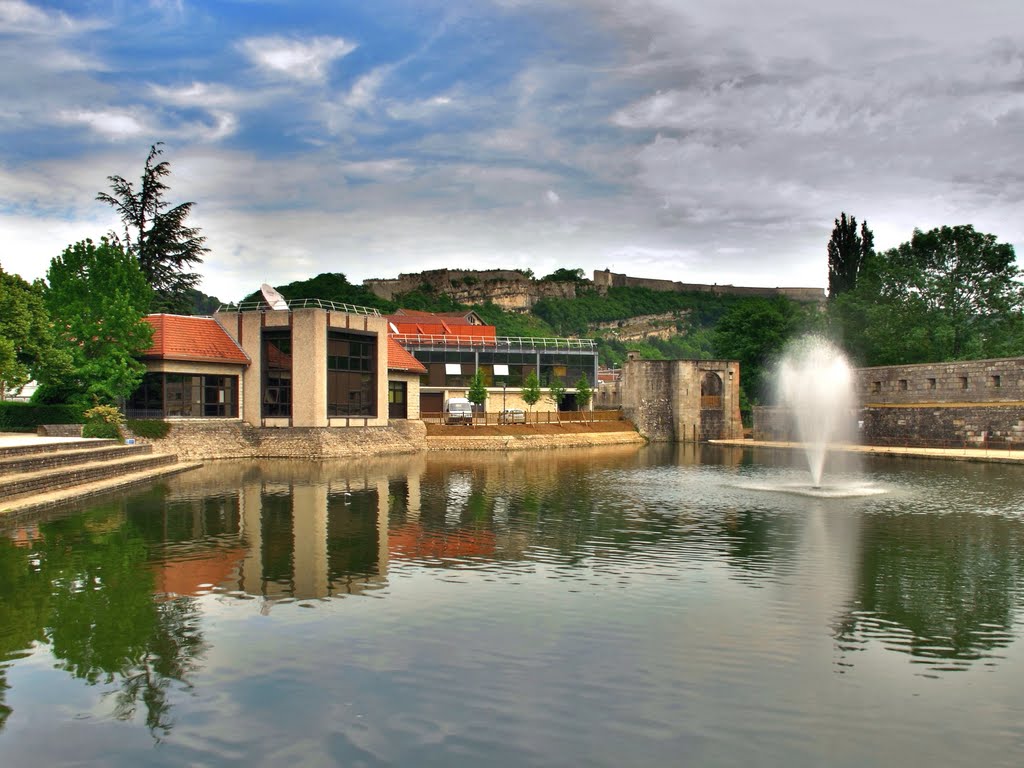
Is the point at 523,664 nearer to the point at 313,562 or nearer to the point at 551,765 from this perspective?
the point at 551,765

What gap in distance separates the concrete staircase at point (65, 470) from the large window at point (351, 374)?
12.3 meters

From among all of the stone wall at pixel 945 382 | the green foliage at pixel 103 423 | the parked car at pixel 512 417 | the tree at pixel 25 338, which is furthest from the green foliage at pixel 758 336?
the tree at pixel 25 338

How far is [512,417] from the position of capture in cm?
6353

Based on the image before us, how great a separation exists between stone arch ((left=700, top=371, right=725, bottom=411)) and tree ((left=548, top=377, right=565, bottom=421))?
1175 centimetres

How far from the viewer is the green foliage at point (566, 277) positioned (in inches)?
6594

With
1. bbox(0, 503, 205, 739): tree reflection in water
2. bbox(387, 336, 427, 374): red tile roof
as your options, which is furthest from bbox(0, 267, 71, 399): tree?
bbox(387, 336, 427, 374): red tile roof

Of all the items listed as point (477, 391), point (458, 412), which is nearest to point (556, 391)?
point (477, 391)

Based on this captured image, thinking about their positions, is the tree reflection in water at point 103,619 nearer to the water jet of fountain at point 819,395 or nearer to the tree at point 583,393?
the water jet of fountain at point 819,395

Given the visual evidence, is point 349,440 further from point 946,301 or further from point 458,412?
point 946,301

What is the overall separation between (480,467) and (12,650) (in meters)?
30.2

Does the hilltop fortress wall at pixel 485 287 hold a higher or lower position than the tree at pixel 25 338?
higher

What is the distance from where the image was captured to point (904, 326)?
62.9m

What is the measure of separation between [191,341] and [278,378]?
486 centimetres

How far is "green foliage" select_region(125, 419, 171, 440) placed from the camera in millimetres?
39906
